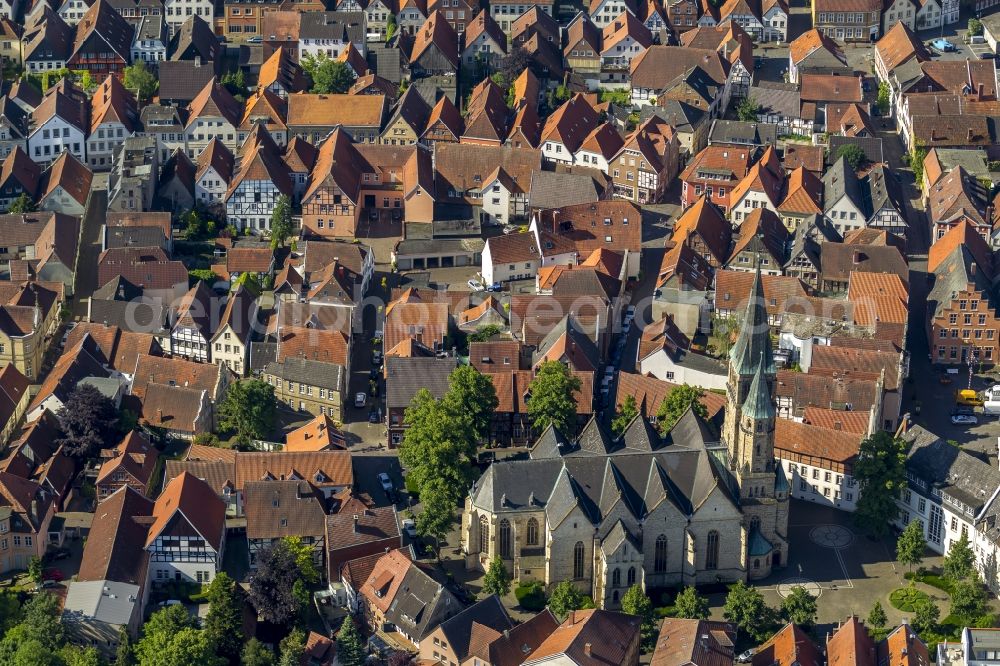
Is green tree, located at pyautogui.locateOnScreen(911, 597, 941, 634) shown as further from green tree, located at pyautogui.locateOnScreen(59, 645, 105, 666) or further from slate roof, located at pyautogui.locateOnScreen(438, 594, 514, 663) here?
green tree, located at pyautogui.locateOnScreen(59, 645, 105, 666)

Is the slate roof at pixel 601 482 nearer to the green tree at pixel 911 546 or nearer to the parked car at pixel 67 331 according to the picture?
the green tree at pixel 911 546

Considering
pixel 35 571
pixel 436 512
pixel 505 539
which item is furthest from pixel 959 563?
pixel 35 571

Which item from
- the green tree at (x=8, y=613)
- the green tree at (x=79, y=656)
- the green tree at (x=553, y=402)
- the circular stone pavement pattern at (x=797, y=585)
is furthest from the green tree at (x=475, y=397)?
the green tree at (x=8, y=613)

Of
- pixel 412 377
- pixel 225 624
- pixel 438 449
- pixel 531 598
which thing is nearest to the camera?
pixel 225 624

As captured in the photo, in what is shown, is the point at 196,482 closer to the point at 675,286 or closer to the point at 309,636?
the point at 309,636

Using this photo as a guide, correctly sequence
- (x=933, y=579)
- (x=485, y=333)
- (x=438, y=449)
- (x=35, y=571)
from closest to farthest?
(x=35, y=571), (x=933, y=579), (x=438, y=449), (x=485, y=333)

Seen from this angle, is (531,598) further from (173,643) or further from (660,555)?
(173,643)

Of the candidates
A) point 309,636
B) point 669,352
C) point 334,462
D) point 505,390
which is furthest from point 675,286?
point 309,636
